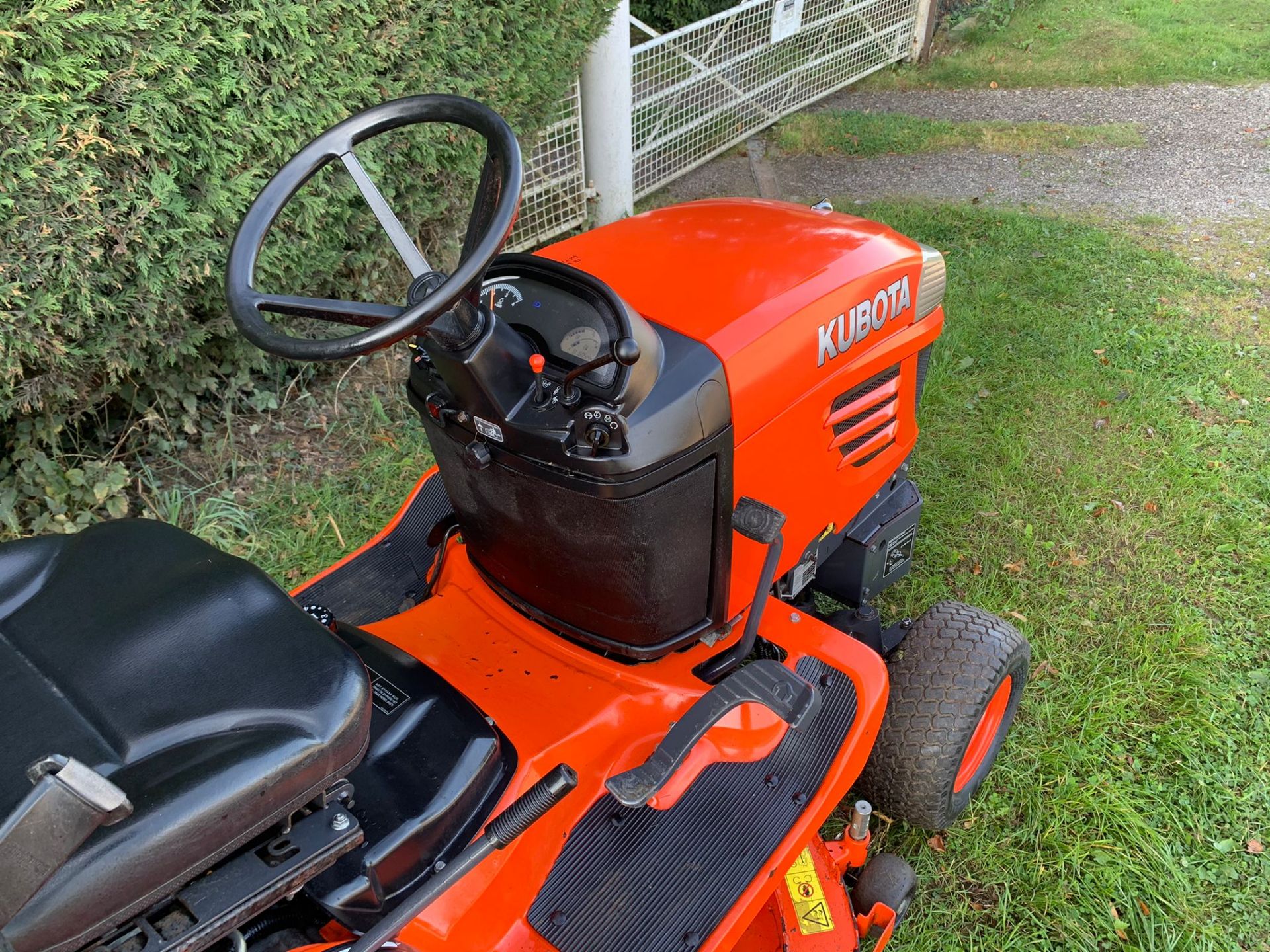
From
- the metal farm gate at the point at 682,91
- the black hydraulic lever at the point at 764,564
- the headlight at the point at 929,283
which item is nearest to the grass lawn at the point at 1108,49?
the metal farm gate at the point at 682,91

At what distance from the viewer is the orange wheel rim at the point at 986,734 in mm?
2373

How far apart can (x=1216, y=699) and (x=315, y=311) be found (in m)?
2.72

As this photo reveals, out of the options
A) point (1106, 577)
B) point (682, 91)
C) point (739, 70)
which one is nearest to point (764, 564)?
point (1106, 577)

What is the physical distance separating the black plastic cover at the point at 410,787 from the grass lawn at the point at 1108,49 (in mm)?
7235

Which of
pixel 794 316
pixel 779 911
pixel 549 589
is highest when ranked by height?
pixel 794 316

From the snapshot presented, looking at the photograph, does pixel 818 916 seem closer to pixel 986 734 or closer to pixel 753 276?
pixel 986 734

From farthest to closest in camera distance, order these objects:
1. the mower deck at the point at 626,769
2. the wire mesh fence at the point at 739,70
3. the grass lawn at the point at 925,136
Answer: the grass lawn at the point at 925,136 < the wire mesh fence at the point at 739,70 < the mower deck at the point at 626,769

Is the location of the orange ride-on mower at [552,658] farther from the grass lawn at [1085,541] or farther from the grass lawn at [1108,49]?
the grass lawn at [1108,49]

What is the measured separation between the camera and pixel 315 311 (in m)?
1.51

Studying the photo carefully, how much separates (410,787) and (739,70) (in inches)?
228

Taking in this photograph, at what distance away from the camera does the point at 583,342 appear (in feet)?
5.61

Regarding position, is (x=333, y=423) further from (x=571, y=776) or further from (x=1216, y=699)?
(x=1216, y=699)

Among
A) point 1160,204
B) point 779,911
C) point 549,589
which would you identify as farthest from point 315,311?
point 1160,204

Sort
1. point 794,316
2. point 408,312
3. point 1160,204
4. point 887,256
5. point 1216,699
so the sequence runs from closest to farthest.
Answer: point 408,312 → point 794,316 → point 887,256 → point 1216,699 → point 1160,204
